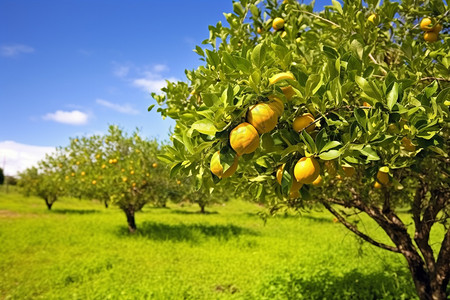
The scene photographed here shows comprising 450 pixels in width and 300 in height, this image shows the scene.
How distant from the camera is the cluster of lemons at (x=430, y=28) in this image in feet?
9.18

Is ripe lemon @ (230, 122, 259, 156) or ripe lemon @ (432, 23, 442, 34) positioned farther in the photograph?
ripe lemon @ (432, 23, 442, 34)

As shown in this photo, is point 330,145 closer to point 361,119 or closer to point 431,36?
point 361,119

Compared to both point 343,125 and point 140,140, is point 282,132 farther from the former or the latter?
point 140,140

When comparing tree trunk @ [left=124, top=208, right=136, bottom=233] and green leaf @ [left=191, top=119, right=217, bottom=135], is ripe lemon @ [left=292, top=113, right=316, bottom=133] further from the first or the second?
tree trunk @ [left=124, top=208, right=136, bottom=233]

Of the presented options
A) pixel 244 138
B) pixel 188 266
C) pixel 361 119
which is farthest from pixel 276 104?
pixel 188 266

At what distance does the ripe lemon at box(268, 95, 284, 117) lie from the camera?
4.17ft

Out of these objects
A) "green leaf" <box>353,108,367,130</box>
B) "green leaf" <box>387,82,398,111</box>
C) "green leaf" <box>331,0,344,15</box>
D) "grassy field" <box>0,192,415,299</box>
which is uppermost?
"green leaf" <box>331,0,344,15</box>

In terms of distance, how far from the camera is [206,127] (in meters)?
1.28

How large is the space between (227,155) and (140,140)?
13391mm

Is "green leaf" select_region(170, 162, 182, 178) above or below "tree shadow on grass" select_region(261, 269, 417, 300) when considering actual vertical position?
above

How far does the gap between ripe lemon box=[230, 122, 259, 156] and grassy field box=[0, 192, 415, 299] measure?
391cm

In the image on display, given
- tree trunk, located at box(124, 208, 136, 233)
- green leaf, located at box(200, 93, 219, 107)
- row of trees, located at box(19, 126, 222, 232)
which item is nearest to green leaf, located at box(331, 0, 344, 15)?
green leaf, located at box(200, 93, 219, 107)

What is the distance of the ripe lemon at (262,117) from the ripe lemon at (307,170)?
26 cm

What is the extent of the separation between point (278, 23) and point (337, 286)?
5963 mm
